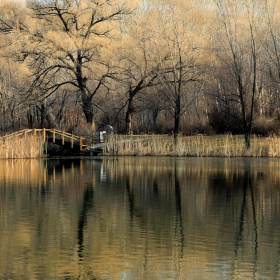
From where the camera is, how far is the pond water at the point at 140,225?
29.3 feet

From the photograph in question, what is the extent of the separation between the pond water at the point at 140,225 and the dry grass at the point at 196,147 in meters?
8.23

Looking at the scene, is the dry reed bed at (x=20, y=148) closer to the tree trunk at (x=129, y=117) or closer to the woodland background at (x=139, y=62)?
the woodland background at (x=139, y=62)

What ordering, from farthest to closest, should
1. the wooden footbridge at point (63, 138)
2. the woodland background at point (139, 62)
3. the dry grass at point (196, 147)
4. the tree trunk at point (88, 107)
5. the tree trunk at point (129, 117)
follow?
the tree trunk at point (129, 117), the tree trunk at point (88, 107), the woodland background at point (139, 62), the wooden footbridge at point (63, 138), the dry grass at point (196, 147)

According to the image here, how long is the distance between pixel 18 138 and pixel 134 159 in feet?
22.6

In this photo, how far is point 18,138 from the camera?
33.6 m

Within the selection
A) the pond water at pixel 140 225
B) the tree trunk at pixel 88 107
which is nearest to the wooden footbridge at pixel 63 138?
the tree trunk at pixel 88 107

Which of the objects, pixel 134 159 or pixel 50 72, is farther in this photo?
pixel 50 72

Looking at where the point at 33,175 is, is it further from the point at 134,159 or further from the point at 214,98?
the point at 214,98

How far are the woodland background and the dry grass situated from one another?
11.0 ft

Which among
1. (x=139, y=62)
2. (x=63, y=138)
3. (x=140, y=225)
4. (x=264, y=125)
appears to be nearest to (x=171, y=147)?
(x=63, y=138)

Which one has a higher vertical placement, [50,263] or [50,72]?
[50,72]

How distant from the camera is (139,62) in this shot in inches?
1620

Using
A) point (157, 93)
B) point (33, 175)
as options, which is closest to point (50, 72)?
point (157, 93)

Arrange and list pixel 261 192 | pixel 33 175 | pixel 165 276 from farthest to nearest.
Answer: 1. pixel 33 175
2. pixel 261 192
3. pixel 165 276
